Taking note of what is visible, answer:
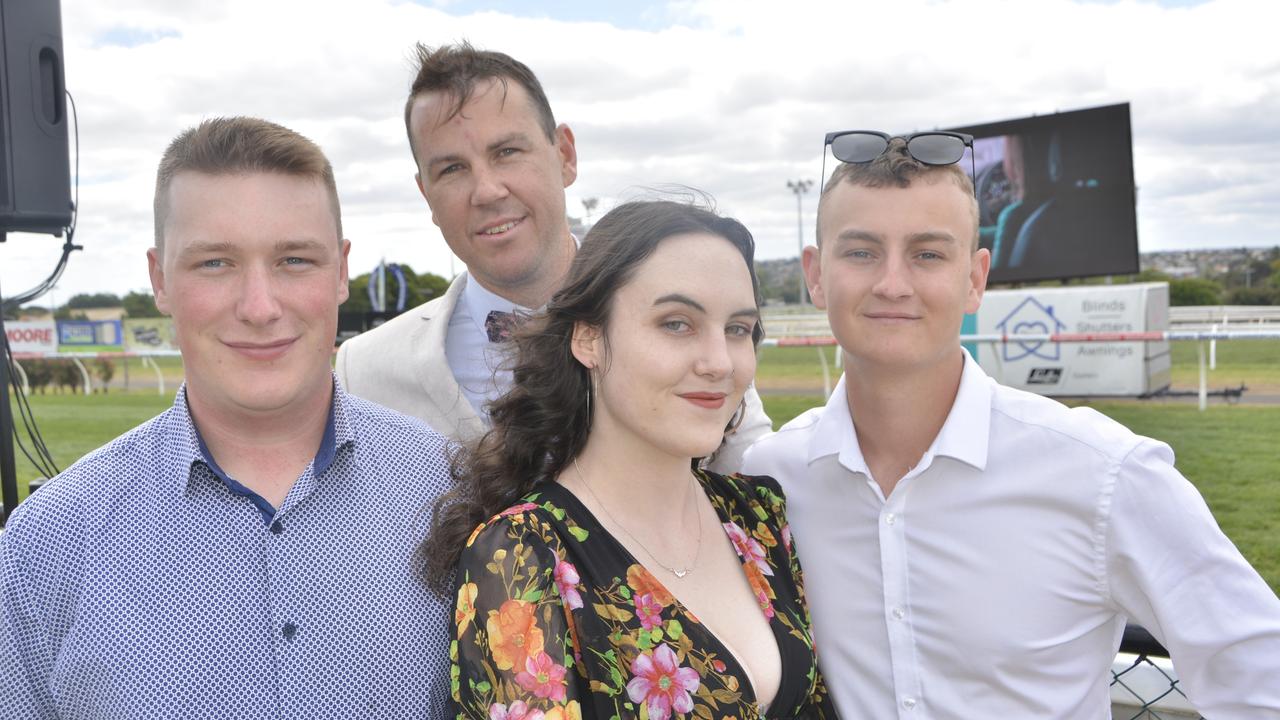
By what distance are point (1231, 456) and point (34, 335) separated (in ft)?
68.2

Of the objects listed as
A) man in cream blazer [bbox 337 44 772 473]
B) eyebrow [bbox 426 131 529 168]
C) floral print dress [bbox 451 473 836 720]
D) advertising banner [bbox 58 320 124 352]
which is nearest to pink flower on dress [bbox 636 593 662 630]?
floral print dress [bbox 451 473 836 720]

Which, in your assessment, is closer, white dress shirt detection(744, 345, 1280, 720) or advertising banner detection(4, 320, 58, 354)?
white dress shirt detection(744, 345, 1280, 720)

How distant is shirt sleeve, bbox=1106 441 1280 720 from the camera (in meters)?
2.08

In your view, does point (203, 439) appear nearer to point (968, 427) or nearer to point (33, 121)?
point (968, 427)

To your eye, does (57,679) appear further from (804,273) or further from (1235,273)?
(1235,273)

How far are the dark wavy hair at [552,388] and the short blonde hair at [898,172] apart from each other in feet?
1.25

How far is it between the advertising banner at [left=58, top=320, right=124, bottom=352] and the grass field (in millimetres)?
1281

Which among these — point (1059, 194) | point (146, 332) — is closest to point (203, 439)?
point (1059, 194)

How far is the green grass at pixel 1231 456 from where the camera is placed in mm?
6520

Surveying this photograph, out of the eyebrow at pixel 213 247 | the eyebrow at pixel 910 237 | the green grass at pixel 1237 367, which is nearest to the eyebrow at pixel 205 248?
the eyebrow at pixel 213 247

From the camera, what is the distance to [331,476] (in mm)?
2143

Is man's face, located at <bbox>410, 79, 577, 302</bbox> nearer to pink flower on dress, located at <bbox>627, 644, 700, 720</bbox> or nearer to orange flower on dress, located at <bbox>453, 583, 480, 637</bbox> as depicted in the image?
orange flower on dress, located at <bbox>453, 583, 480, 637</bbox>

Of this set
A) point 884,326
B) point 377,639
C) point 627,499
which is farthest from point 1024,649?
point 377,639

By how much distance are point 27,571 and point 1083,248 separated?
17.2 m
